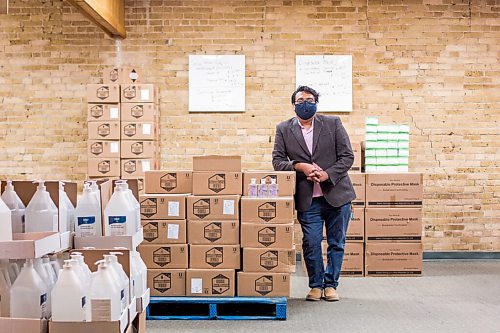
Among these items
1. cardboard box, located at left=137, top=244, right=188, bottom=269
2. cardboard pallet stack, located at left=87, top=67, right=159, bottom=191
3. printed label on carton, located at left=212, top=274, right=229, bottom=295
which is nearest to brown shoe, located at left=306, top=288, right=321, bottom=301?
printed label on carton, located at left=212, top=274, right=229, bottom=295

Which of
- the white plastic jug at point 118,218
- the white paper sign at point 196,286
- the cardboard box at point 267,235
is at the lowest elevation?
the white paper sign at point 196,286

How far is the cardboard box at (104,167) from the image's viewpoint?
6.84m

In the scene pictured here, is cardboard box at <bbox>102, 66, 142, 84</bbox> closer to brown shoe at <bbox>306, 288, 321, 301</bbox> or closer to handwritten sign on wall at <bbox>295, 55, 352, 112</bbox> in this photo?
handwritten sign on wall at <bbox>295, 55, 352, 112</bbox>

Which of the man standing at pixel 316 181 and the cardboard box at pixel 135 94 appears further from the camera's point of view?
the cardboard box at pixel 135 94

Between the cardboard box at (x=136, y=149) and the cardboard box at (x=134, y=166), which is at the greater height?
the cardboard box at (x=136, y=149)

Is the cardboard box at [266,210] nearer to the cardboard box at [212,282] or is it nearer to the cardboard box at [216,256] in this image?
the cardboard box at [216,256]

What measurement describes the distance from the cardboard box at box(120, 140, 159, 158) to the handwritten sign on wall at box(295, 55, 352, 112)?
1.81m

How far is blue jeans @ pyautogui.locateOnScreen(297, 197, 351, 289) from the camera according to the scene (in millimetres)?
5129

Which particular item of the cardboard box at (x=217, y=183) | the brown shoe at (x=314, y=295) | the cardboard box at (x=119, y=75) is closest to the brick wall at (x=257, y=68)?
the cardboard box at (x=119, y=75)

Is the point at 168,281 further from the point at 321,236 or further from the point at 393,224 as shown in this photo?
the point at 393,224

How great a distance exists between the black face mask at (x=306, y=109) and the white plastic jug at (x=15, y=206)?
2717mm

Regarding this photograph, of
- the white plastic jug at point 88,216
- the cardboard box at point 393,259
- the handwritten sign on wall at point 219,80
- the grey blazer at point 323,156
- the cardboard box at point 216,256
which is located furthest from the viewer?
the handwritten sign on wall at point 219,80

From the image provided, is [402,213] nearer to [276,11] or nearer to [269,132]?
[269,132]

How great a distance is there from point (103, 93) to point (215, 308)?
306cm
